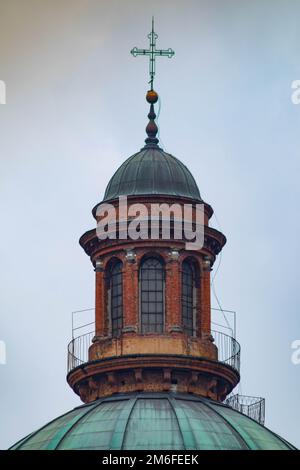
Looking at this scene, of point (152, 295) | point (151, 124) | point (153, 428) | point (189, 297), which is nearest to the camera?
point (153, 428)

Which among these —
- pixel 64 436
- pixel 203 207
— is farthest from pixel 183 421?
pixel 203 207

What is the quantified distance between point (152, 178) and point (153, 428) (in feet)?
44.2

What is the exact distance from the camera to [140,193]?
388 feet

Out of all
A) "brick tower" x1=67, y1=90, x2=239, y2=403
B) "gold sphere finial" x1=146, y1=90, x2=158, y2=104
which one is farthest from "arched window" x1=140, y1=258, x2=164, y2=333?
"gold sphere finial" x1=146, y1=90, x2=158, y2=104

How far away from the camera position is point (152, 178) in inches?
4688

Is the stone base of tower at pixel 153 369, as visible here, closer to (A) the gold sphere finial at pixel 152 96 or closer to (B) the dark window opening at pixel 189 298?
(B) the dark window opening at pixel 189 298

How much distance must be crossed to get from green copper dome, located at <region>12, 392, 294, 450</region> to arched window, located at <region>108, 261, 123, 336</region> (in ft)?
14.8

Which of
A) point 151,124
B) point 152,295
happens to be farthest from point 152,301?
point 151,124

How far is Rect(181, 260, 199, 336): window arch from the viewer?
118 meters

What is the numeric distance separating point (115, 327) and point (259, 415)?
7.08 m

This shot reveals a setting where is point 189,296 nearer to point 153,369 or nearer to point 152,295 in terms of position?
point 152,295

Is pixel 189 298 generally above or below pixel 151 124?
below

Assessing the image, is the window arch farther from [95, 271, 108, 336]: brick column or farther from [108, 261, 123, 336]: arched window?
[95, 271, 108, 336]: brick column
